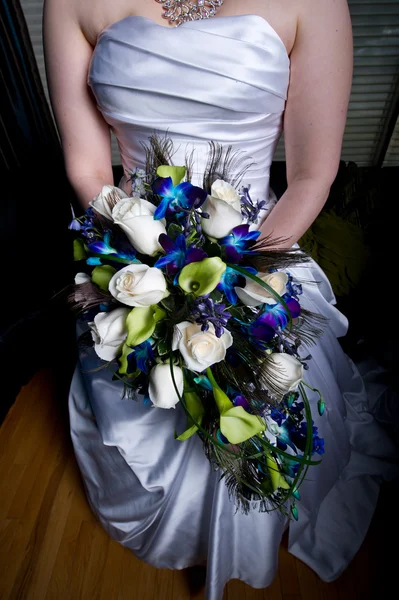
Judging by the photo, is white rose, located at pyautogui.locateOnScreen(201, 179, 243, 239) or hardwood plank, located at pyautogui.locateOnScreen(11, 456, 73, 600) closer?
white rose, located at pyautogui.locateOnScreen(201, 179, 243, 239)

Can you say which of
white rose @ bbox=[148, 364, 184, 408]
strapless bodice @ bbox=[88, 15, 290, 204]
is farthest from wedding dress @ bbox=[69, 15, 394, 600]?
white rose @ bbox=[148, 364, 184, 408]

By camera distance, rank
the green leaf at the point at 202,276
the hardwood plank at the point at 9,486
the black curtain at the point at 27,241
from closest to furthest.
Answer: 1. the green leaf at the point at 202,276
2. the hardwood plank at the point at 9,486
3. the black curtain at the point at 27,241

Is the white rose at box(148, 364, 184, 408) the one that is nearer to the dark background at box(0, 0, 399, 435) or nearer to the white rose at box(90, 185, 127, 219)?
the white rose at box(90, 185, 127, 219)

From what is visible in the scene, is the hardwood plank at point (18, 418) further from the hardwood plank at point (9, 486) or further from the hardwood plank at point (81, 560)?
the hardwood plank at point (81, 560)

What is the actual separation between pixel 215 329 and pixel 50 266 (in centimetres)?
129

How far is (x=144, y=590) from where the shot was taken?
4.00 ft

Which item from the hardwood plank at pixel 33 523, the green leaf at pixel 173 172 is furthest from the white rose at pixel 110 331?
the hardwood plank at pixel 33 523

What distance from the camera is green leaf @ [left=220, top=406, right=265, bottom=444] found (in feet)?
2.18

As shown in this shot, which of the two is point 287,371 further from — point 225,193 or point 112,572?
point 112,572

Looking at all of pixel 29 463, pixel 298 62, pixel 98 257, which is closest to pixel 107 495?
pixel 29 463

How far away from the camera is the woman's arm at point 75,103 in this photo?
3.43 ft

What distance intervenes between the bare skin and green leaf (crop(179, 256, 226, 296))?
20.1 inches

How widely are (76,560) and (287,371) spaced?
1.01m

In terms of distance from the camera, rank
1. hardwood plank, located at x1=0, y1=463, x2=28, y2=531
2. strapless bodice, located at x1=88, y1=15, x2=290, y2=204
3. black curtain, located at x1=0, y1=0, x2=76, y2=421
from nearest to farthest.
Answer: strapless bodice, located at x1=88, y1=15, x2=290, y2=204, hardwood plank, located at x1=0, y1=463, x2=28, y2=531, black curtain, located at x1=0, y1=0, x2=76, y2=421
